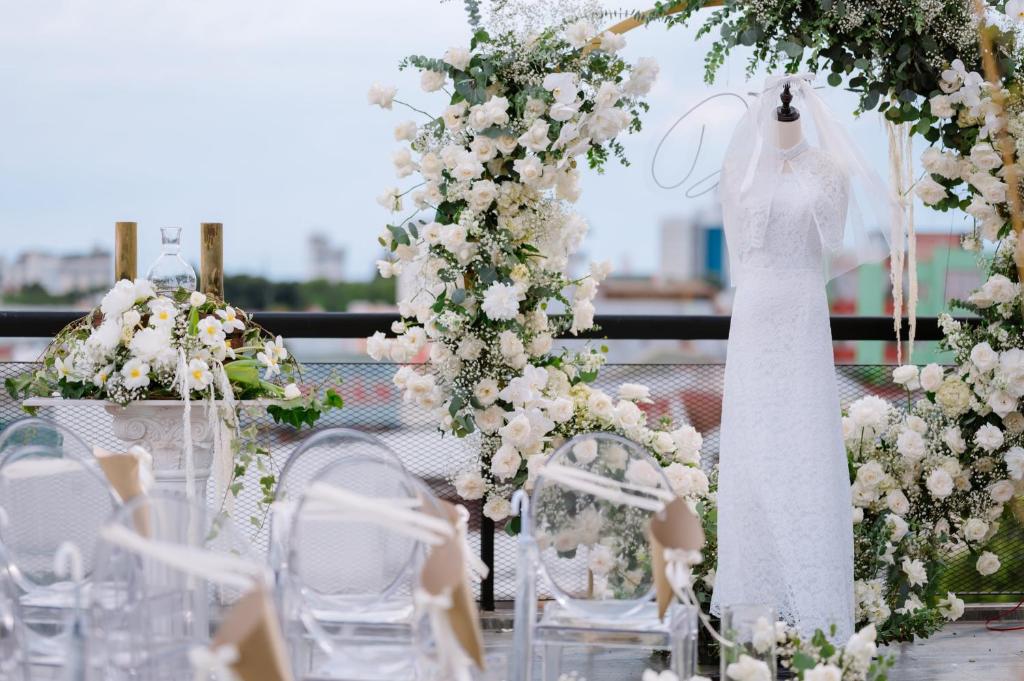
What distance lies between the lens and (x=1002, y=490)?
3.99m

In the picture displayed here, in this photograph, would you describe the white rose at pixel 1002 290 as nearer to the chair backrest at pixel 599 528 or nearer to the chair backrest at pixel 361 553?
the chair backrest at pixel 599 528

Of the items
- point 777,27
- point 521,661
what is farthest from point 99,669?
point 777,27

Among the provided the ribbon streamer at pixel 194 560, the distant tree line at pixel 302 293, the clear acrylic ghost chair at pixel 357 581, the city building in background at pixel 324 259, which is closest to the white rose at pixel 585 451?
the clear acrylic ghost chair at pixel 357 581

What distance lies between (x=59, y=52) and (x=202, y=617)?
981cm

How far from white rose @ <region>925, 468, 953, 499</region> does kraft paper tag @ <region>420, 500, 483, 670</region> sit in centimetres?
238

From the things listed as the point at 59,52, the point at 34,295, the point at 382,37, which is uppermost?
the point at 59,52

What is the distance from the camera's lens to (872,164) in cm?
336

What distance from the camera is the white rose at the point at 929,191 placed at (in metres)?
3.96

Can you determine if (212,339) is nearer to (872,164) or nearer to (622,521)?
(622,521)

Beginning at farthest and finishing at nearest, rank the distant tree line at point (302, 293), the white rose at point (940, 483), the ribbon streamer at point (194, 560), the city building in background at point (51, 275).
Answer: the distant tree line at point (302, 293)
the city building in background at point (51, 275)
the white rose at point (940, 483)
the ribbon streamer at point (194, 560)

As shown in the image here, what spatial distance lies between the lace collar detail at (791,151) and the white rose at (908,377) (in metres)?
1.15

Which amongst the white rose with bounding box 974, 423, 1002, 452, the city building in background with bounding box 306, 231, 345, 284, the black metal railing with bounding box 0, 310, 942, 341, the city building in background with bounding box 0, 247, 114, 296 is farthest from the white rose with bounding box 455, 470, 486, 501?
the city building in background with bounding box 306, 231, 345, 284

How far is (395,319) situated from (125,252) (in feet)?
3.21

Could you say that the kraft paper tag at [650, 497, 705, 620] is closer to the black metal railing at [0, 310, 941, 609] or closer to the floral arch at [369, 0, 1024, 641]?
the floral arch at [369, 0, 1024, 641]
